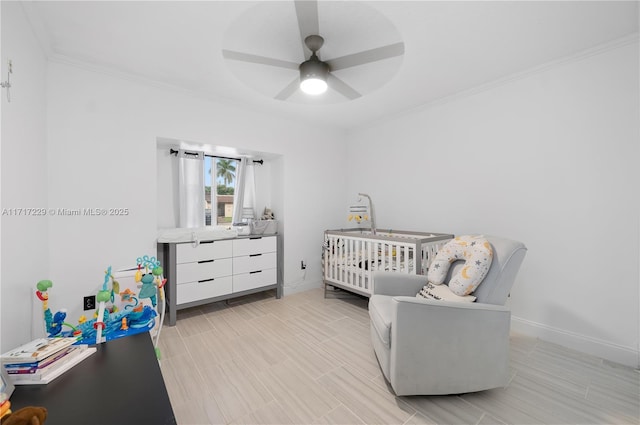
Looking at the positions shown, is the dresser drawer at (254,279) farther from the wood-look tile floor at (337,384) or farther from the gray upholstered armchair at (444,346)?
the gray upholstered armchair at (444,346)

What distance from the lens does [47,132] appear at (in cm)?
Answer: 209

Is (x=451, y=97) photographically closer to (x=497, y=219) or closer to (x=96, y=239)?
(x=497, y=219)

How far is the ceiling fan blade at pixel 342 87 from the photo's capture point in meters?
2.23

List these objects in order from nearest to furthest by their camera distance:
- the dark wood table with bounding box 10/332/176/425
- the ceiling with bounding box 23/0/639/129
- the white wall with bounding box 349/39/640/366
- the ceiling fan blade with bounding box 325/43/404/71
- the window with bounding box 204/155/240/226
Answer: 1. the dark wood table with bounding box 10/332/176/425
2. the ceiling with bounding box 23/0/639/129
3. the ceiling fan blade with bounding box 325/43/404/71
4. the white wall with bounding box 349/39/640/366
5. the window with bounding box 204/155/240/226

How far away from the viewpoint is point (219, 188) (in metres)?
3.54

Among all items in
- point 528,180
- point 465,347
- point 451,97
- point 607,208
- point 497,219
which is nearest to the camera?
point 465,347

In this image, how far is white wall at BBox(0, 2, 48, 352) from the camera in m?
1.38

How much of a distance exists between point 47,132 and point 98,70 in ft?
2.20

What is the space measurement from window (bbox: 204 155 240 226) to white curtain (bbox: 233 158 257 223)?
0.06 m

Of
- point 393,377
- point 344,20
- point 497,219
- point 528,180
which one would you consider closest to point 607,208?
point 528,180

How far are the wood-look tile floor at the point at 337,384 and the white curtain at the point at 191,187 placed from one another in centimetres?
124

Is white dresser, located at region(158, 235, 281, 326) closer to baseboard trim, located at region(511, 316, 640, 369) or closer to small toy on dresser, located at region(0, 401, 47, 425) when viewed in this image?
small toy on dresser, located at region(0, 401, 47, 425)

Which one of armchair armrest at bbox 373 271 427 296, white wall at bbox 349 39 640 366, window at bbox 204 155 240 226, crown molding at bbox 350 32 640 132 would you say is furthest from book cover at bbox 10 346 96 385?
crown molding at bbox 350 32 640 132

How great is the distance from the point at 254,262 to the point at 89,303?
1506 mm
